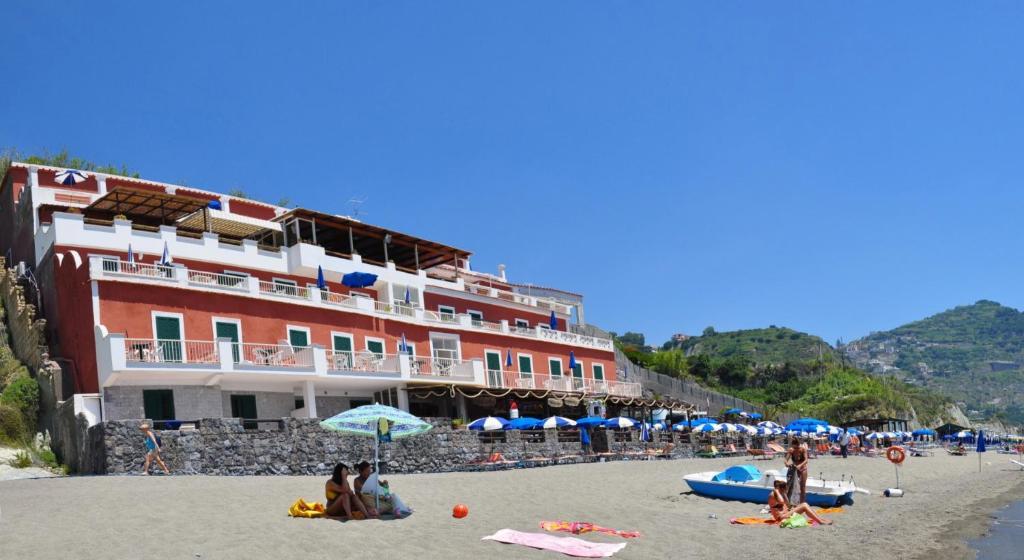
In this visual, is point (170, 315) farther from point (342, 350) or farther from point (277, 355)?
point (342, 350)

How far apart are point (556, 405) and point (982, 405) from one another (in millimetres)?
169360

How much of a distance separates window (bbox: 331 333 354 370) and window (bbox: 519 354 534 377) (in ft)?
33.0

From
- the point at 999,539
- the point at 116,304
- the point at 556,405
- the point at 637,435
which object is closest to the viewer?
the point at 999,539

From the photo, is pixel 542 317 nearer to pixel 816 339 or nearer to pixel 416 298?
pixel 416 298

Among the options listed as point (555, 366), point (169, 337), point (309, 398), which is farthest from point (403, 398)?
point (555, 366)

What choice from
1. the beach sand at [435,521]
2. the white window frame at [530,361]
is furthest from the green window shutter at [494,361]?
the beach sand at [435,521]

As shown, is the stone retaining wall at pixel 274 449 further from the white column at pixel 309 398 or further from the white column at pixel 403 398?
the white column at pixel 403 398

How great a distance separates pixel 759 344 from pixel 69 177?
11442 centimetres

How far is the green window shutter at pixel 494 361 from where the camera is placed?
3930 centimetres

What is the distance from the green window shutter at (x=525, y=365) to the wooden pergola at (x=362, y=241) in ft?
16.8

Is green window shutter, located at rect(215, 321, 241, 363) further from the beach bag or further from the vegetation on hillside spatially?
the vegetation on hillside

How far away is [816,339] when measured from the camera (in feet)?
444

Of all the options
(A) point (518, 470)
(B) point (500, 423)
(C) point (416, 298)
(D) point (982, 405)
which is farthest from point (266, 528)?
(D) point (982, 405)

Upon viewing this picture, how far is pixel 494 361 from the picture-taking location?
3959 cm
